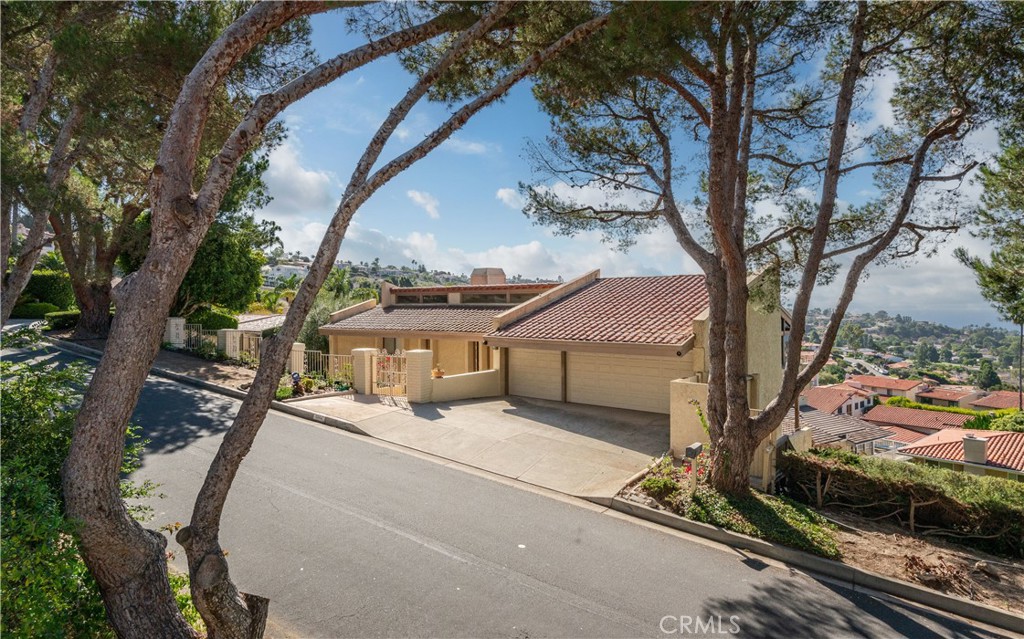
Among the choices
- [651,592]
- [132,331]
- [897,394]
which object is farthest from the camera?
[897,394]

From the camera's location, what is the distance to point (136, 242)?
20.7 metres

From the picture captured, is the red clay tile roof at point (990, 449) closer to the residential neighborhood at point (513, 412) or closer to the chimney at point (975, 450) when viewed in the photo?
the chimney at point (975, 450)

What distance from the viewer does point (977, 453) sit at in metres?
16.9

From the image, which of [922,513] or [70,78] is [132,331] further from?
[922,513]

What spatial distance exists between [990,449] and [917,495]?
18274 millimetres

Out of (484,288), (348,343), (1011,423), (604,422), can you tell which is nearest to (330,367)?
(348,343)

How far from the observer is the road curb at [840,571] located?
5332 mm

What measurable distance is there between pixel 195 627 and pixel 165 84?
8507 millimetres

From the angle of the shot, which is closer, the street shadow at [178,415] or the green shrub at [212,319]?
the street shadow at [178,415]

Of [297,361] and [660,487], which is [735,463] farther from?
[297,361]

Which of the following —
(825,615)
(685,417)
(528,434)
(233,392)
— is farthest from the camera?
(233,392)

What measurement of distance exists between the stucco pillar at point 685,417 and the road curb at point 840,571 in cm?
262

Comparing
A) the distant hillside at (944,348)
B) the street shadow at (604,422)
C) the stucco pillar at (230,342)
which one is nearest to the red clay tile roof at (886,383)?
the distant hillside at (944,348)

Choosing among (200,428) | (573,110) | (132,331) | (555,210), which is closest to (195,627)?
(132,331)
